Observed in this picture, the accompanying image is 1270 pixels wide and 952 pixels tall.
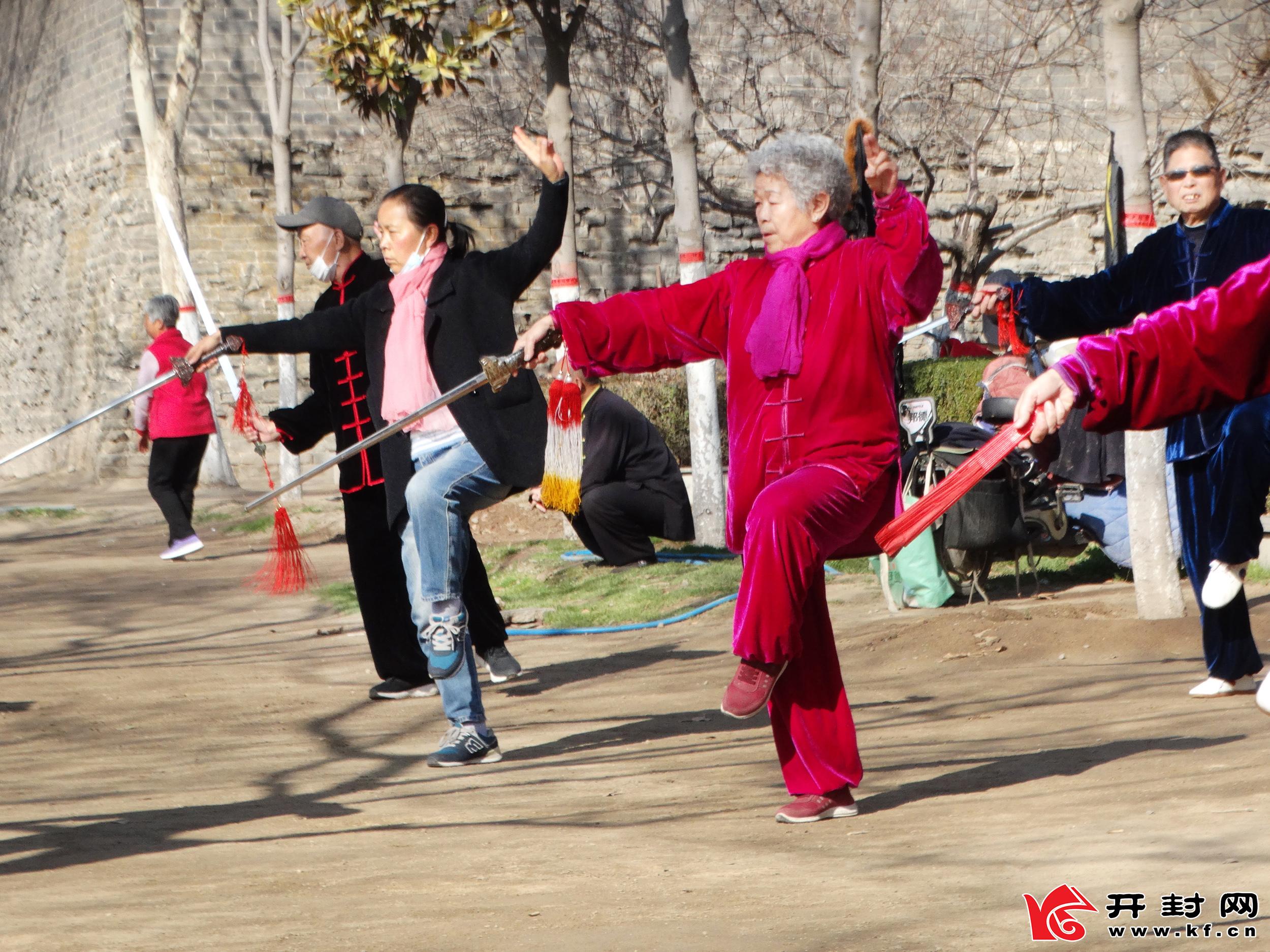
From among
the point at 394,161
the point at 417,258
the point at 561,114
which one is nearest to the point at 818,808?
the point at 417,258

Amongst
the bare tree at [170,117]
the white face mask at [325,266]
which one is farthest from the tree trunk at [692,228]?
the bare tree at [170,117]

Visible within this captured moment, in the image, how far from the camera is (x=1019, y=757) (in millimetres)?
4844

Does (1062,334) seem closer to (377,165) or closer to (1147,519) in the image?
(1147,519)

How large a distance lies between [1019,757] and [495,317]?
7.13 ft

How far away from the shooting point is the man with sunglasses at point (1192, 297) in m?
5.27

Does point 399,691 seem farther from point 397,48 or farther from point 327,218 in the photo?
point 397,48

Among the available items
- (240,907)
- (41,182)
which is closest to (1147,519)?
(240,907)

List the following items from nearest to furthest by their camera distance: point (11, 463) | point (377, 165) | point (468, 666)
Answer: point (468, 666), point (377, 165), point (11, 463)

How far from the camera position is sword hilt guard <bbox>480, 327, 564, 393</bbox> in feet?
14.8

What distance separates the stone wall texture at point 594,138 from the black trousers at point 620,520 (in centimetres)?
942

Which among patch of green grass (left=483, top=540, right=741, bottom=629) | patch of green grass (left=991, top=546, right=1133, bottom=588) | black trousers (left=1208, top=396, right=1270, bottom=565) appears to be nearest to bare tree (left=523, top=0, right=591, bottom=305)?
patch of green grass (left=483, top=540, right=741, bottom=629)

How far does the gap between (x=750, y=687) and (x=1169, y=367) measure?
1535 millimetres

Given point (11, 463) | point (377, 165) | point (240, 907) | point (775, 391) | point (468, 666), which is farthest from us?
point (11, 463)

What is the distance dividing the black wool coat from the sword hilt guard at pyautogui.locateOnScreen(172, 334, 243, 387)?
10 centimetres
